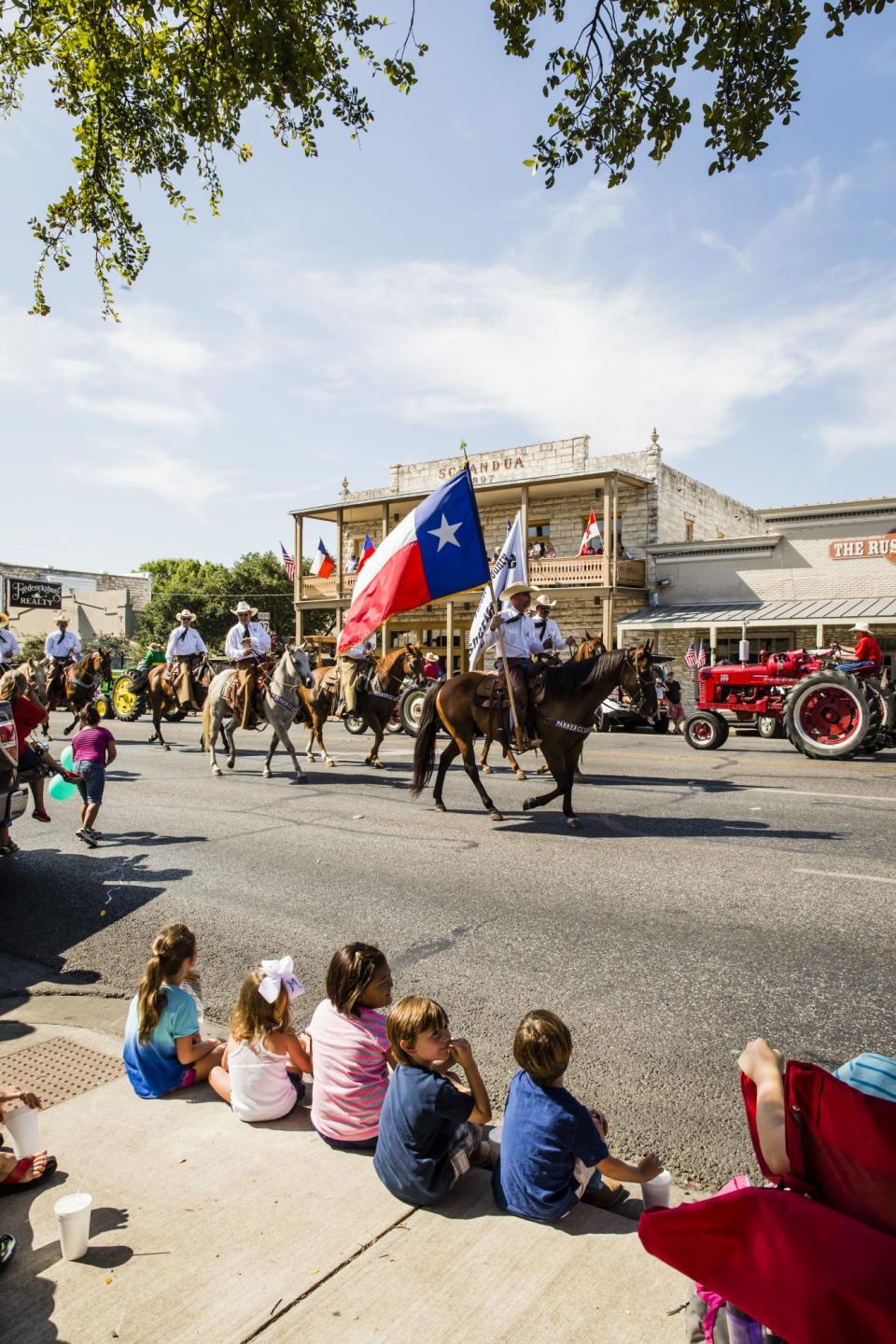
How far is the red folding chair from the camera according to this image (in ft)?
5.69

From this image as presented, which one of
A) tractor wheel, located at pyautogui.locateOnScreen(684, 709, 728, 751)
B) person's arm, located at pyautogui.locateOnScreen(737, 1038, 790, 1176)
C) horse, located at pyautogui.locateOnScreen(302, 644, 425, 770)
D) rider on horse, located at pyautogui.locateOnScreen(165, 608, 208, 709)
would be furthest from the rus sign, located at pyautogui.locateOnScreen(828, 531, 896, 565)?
person's arm, located at pyautogui.locateOnScreen(737, 1038, 790, 1176)

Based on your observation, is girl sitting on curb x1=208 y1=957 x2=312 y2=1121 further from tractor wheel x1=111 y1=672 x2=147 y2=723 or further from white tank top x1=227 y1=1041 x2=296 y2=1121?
tractor wheel x1=111 y1=672 x2=147 y2=723

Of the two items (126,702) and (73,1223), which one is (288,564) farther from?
(73,1223)

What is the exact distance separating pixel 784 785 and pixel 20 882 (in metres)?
9.85

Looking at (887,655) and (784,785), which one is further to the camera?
(887,655)

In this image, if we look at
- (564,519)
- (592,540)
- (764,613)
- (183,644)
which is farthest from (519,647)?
(564,519)

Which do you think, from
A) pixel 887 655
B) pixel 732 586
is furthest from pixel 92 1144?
pixel 732 586

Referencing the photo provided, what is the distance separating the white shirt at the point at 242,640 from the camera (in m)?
14.2

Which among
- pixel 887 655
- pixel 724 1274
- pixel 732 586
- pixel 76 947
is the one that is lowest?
pixel 76 947

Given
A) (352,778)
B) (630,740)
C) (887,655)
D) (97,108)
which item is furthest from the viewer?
(887,655)

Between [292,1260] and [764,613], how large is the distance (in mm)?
27570

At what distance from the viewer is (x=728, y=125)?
601cm

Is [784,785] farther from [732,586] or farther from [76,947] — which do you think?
[732,586]

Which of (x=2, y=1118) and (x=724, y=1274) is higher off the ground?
(x=724, y=1274)
